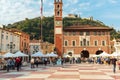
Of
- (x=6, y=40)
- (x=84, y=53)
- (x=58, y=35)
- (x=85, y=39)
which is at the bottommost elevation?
(x=84, y=53)

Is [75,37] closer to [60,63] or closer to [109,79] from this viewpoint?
[60,63]

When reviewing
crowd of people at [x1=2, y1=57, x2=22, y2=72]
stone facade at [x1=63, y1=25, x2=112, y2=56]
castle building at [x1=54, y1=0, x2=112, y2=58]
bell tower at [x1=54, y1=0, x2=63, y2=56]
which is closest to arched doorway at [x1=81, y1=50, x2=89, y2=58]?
castle building at [x1=54, y1=0, x2=112, y2=58]

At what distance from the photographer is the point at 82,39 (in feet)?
297

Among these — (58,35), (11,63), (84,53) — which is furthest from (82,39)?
(11,63)

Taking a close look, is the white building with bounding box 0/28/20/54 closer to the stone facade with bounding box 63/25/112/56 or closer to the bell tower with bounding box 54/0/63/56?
the bell tower with bounding box 54/0/63/56

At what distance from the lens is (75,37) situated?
298 feet

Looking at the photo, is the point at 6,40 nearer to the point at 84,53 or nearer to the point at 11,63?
the point at 11,63

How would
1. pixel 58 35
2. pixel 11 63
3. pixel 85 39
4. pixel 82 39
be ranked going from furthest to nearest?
pixel 82 39 < pixel 85 39 < pixel 58 35 < pixel 11 63

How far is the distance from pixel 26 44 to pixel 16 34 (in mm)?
13417

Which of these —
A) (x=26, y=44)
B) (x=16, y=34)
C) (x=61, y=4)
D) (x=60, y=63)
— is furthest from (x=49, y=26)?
(x=60, y=63)

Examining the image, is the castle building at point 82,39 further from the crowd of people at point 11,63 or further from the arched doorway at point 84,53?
the crowd of people at point 11,63

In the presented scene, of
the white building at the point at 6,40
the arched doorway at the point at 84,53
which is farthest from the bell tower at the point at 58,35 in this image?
the white building at the point at 6,40

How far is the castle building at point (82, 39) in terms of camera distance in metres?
88.9

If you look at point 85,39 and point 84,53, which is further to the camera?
point 84,53
